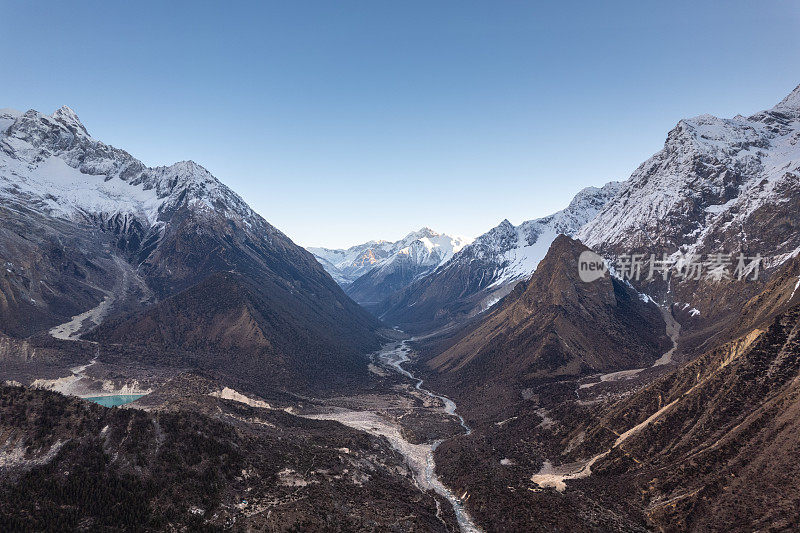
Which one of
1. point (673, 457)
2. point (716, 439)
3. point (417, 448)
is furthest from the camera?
point (417, 448)

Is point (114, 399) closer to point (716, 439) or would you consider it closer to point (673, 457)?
point (673, 457)

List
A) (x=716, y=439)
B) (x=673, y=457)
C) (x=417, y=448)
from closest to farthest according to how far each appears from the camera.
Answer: (x=716, y=439) → (x=673, y=457) → (x=417, y=448)

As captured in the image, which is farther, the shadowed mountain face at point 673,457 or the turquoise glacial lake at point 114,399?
the turquoise glacial lake at point 114,399

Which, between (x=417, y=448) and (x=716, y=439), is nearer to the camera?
(x=716, y=439)

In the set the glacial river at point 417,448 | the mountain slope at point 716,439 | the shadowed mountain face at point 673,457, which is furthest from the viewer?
the glacial river at point 417,448

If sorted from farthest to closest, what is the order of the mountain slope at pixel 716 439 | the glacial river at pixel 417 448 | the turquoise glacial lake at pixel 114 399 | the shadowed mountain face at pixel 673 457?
the turquoise glacial lake at pixel 114 399, the glacial river at pixel 417 448, the shadowed mountain face at pixel 673 457, the mountain slope at pixel 716 439

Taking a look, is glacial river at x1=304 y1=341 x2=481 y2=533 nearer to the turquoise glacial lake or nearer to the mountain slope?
the mountain slope

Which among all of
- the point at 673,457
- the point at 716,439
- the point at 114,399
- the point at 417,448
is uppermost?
the point at 716,439

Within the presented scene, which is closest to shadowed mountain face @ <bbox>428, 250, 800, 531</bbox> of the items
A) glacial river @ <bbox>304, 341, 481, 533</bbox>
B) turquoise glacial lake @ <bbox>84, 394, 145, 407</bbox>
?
glacial river @ <bbox>304, 341, 481, 533</bbox>

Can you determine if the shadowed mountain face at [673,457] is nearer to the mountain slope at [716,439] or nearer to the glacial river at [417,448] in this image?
the mountain slope at [716,439]

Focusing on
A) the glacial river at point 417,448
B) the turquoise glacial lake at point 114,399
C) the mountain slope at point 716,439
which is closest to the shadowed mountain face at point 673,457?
the mountain slope at point 716,439

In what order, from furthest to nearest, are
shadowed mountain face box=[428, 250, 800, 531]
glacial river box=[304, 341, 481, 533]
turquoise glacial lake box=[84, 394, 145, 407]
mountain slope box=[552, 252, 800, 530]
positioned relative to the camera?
turquoise glacial lake box=[84, 394, 145, 407], glacial river box=[304, 341, 481, 533], shadowed mountain face box=[428, 250, 800, 531], mountain slope box=[552, 252, 800, 530]

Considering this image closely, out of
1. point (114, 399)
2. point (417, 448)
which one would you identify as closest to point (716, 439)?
point (417, 448)

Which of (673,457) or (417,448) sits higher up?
(673,457)
